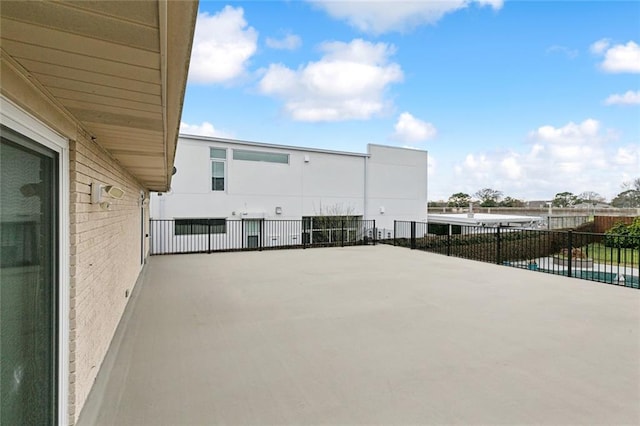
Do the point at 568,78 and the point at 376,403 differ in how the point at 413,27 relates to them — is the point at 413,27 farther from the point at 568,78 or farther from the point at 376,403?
the point at 376,403

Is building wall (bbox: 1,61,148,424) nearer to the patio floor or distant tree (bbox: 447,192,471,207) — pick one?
the patio floor

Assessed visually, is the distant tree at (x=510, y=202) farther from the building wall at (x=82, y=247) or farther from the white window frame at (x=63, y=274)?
the white window frame at (x=63, y=274)

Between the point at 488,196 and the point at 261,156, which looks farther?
the point at 488,196

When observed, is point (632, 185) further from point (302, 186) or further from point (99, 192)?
point (99, 192)

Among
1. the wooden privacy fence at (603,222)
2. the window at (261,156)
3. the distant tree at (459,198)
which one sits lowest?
the wooden privacy fence at (603,222)

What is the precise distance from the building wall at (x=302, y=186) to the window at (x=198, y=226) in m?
0.23

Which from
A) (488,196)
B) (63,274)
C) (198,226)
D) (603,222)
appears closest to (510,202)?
(488,196)

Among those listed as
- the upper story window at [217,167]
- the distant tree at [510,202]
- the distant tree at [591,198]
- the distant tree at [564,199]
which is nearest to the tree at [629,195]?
the distant tree at [591,198]

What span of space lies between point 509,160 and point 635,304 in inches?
1138

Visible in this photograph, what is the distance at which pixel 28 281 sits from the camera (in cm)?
154

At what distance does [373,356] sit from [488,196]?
45.1m

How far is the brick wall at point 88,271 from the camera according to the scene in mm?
2016

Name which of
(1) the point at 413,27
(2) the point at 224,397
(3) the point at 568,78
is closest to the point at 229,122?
(1) the point at 413,27

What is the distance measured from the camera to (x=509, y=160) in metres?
30.1
